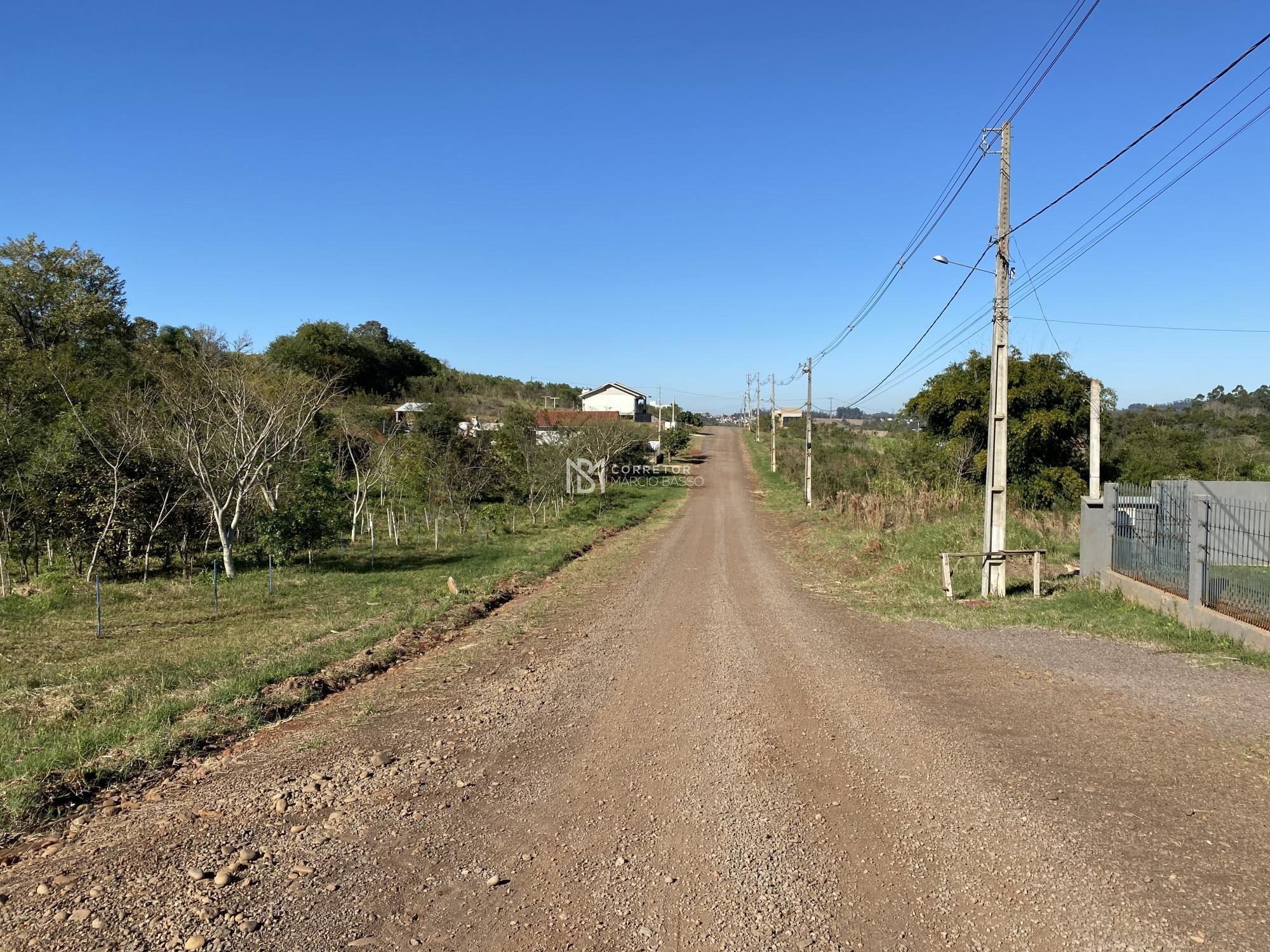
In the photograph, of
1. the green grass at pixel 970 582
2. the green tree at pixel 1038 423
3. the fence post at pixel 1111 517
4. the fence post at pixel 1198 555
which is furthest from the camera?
the green tree at pixel 1038 423

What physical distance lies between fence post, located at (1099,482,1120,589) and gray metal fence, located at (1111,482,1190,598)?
0.02m

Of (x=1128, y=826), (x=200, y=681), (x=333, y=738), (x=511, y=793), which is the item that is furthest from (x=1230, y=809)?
(x=200, y=681)

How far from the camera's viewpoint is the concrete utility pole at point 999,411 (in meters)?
12.0

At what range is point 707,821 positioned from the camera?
4453 millimetres

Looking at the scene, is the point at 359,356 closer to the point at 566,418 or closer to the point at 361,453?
the point at 566,418

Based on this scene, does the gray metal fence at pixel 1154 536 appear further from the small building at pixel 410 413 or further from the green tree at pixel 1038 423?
the small building at pixel 410 413

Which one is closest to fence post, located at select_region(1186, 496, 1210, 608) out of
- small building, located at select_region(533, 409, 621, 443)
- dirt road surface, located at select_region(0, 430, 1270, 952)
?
dirt road surface, located at select_region(0, 430, 1270, 952)

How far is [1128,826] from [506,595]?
33.2 feet

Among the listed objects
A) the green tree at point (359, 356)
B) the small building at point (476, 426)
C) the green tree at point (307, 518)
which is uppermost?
the green tree at point (359, 356)

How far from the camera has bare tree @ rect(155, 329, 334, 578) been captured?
1552cm

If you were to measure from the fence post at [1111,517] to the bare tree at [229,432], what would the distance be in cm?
1563

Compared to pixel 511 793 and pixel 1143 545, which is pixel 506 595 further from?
pixel 1143 545

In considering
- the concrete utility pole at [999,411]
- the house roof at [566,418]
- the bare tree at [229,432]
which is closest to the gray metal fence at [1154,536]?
the concrete utility pole at [999,411]

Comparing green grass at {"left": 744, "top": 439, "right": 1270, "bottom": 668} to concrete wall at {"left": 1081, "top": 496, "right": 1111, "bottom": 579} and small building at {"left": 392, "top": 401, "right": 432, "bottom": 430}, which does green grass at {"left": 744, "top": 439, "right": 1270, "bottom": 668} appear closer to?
concrete wall at {"left": 1081, "top": 496, "right": 1111, "bottom": 579}
